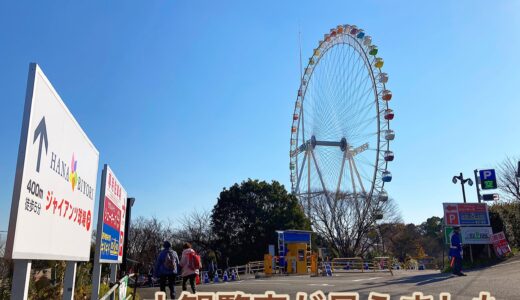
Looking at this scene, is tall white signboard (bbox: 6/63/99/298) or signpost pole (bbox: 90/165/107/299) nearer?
tall white signboard (bbox: 6/63/99/298)

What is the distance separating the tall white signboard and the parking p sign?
2323 centimetres

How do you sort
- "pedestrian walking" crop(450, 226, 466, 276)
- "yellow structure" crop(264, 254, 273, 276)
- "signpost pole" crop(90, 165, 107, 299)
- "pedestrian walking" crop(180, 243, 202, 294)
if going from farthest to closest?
1. "yellow structure" crop(264, 254, 273, 276)
2. "pedestrian walking" crop(450, 226, 466, 276)
3. "pedestrian walking" crop(180, 243, 202, 294)
4. "signpost pole" crop(90, 165, 107, 299)

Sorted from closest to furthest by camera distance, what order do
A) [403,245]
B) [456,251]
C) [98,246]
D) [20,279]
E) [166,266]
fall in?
[20,279]
[98,246]
[166,266]
[456,251]
[403,245]

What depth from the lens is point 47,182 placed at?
11.6 feet

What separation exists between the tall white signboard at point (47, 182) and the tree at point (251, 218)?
1465 inches

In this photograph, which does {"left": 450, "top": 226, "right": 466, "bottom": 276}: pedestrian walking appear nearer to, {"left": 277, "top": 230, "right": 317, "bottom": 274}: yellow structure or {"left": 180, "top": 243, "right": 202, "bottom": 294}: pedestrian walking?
{"left": 180, "top": 243, "right": 202, "bottom": 294}: pedestrian walking

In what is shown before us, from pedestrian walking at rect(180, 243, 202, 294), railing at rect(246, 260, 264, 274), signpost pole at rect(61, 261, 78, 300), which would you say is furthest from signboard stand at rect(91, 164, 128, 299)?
railing at rect(246, 260, 264, 274)

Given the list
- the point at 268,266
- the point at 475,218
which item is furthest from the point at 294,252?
the point at 475,218

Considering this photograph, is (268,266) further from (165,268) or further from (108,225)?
(108,225)

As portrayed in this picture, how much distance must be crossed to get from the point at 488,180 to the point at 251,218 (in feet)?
77.4

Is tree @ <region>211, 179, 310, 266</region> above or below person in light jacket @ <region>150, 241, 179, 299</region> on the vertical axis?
above

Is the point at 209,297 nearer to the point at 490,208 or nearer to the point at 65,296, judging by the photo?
the point at 65,296

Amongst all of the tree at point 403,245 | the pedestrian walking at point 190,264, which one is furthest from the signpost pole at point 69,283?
the tree at point 403,245

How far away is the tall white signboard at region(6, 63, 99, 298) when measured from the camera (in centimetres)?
299
